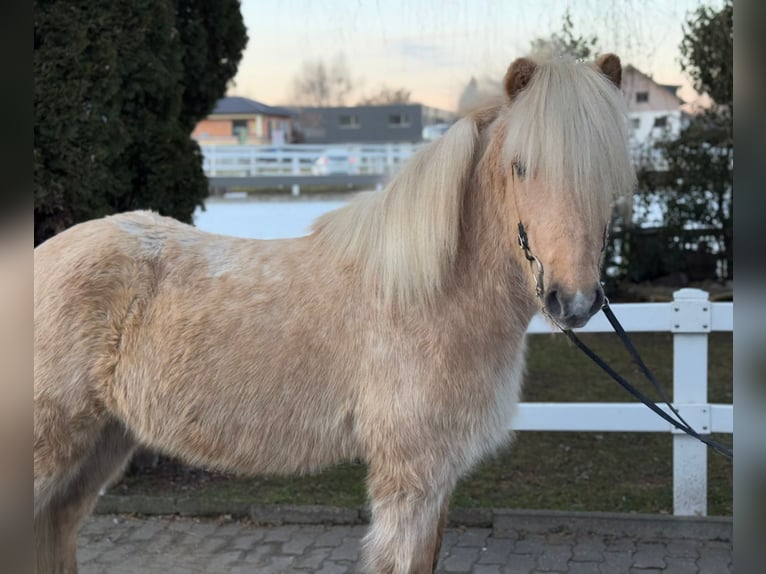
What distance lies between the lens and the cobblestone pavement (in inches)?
149

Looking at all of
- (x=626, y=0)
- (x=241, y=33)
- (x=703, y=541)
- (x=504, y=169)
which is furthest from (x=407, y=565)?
(x=626, y=0)

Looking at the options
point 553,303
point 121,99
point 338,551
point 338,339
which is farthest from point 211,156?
point 553,303

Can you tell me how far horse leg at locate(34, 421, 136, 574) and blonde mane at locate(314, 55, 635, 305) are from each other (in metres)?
1.21

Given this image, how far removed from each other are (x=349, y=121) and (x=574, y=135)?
6.12 m

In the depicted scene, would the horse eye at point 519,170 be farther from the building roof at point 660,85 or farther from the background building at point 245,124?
the building roof at point 660,85

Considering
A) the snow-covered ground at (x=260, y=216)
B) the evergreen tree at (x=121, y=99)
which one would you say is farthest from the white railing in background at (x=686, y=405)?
the snow-covered ground at (x=260, y=216)

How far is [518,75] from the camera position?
2.36 meters

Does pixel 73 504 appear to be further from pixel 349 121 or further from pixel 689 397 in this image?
pixel 349 121

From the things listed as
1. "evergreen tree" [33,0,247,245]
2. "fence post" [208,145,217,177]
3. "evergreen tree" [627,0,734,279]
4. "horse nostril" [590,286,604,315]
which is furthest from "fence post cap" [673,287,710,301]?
"fence post" [208,145,217,177]

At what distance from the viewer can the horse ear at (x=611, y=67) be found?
7.93 feet

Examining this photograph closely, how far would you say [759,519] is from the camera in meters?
0.83

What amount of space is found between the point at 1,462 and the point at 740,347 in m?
0.80

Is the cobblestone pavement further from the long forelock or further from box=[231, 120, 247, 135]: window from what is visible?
box=[231, 120, 247, 135]: window

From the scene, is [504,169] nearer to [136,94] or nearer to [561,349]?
[136,94]
